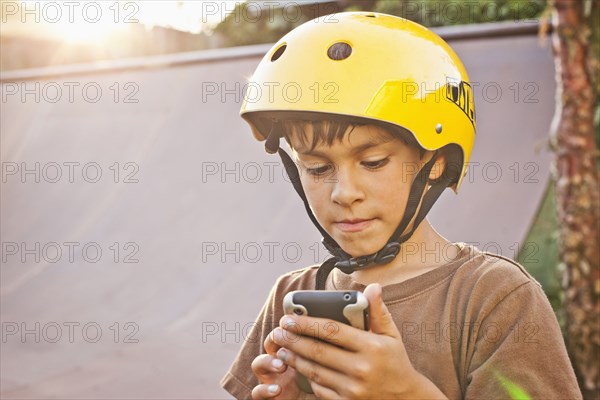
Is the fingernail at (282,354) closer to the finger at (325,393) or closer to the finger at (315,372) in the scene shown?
the finger at (315,372)

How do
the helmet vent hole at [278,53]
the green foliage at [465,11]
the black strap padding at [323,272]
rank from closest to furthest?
1. the black strap padding at [323,272]
2. the helmet vent hole at [278,53]
3. the green foliage at [465,11]

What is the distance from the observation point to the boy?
5.13 feet

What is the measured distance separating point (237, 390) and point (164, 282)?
15.2 ft

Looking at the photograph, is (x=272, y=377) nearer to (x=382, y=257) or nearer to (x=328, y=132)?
(x=382, y=257)

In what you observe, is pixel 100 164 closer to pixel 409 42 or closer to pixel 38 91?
pixel 38 91

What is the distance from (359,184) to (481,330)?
18.8 inches

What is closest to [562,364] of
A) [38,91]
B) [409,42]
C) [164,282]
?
[409,42]

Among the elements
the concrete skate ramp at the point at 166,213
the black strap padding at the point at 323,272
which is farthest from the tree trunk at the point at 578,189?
the black strap padding at the point at 323,272

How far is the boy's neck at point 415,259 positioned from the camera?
1911 mm

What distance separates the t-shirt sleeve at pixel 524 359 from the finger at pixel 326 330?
32 centimetres

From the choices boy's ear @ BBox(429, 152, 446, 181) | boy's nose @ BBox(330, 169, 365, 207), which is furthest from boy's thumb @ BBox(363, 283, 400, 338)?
boy's ear @ BBox(429, 152, 446, 181)

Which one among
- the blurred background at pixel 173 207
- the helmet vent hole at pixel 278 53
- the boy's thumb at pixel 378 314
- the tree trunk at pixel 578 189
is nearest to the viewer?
the boy's thumb at pixel 378 314

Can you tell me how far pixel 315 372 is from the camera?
1.57 m

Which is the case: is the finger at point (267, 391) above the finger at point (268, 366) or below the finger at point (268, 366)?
below
